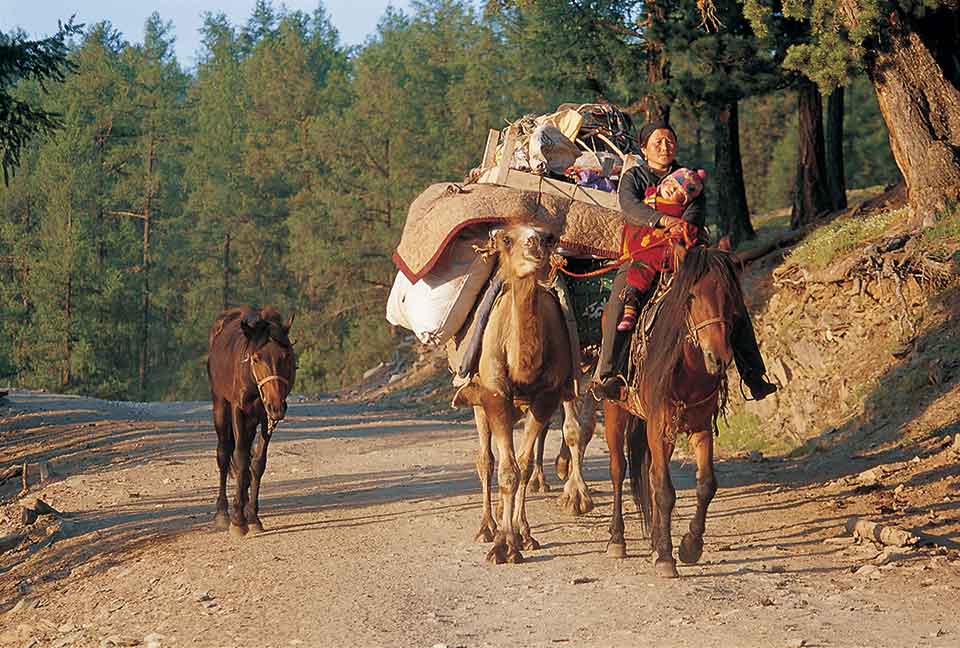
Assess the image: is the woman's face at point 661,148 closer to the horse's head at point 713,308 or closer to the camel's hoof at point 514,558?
the horse's head at point 713,308

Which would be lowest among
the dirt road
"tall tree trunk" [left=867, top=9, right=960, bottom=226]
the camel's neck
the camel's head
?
the dirt road

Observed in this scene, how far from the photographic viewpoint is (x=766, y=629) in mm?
7383

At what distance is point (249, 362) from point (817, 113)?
18.1 m

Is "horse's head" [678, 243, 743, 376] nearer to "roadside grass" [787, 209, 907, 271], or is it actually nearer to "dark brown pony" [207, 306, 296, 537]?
"dark brown pony" [207, 306, 296, 537]

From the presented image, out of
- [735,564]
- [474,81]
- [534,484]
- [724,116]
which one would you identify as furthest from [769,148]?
[735,564]

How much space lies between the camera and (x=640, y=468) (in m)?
10.5

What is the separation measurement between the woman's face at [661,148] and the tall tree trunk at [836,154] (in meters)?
16.7

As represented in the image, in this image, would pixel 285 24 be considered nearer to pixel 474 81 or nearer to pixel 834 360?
pixel 474 81

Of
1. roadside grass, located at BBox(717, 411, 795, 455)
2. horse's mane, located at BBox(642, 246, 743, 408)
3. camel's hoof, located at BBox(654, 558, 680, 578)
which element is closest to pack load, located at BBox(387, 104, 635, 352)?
horse's mane, located at BBox(642, 246, 743, 408)

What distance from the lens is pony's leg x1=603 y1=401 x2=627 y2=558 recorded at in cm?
988

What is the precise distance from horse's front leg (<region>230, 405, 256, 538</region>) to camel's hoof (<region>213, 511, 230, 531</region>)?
379 millimetres

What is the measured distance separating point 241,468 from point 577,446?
3505 millimetres

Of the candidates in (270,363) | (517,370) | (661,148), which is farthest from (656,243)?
(270,363)

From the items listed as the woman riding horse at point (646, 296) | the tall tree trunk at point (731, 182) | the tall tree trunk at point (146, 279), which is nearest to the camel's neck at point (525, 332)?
the woman riding horse at point (646, 296)
